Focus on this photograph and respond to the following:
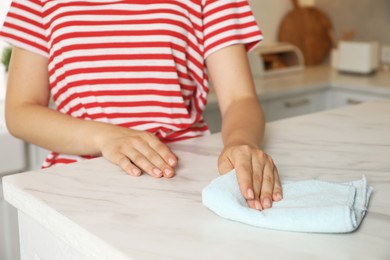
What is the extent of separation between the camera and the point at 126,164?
0.86 m

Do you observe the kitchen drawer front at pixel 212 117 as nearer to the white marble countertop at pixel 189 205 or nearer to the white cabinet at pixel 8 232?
the white cabinet at pixel 8 232

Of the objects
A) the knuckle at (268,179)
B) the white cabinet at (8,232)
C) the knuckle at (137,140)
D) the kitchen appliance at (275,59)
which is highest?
the knuckle at (137,140)

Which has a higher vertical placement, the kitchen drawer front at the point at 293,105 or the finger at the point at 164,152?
the finger at the point at 164,152

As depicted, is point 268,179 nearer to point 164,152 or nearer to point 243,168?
point 243,168

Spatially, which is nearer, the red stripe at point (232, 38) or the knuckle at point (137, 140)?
the knuckle at point (137, 140)

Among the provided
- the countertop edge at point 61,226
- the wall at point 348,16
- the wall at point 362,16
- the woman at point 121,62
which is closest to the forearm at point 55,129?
the woman at point 121,62

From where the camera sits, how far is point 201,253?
1.94 ft

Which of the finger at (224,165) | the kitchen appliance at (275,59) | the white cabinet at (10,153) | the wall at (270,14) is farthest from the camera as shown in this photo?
the wall at (270,14)

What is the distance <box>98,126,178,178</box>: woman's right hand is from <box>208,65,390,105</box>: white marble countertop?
4.08ft

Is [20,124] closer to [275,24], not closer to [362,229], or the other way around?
[362,229]

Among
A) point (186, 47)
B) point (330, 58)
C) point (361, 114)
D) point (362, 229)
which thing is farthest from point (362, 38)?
point (362, 229)

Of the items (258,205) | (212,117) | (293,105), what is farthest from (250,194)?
(293,105)

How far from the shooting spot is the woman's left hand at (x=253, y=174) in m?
0.72

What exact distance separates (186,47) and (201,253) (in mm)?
679
